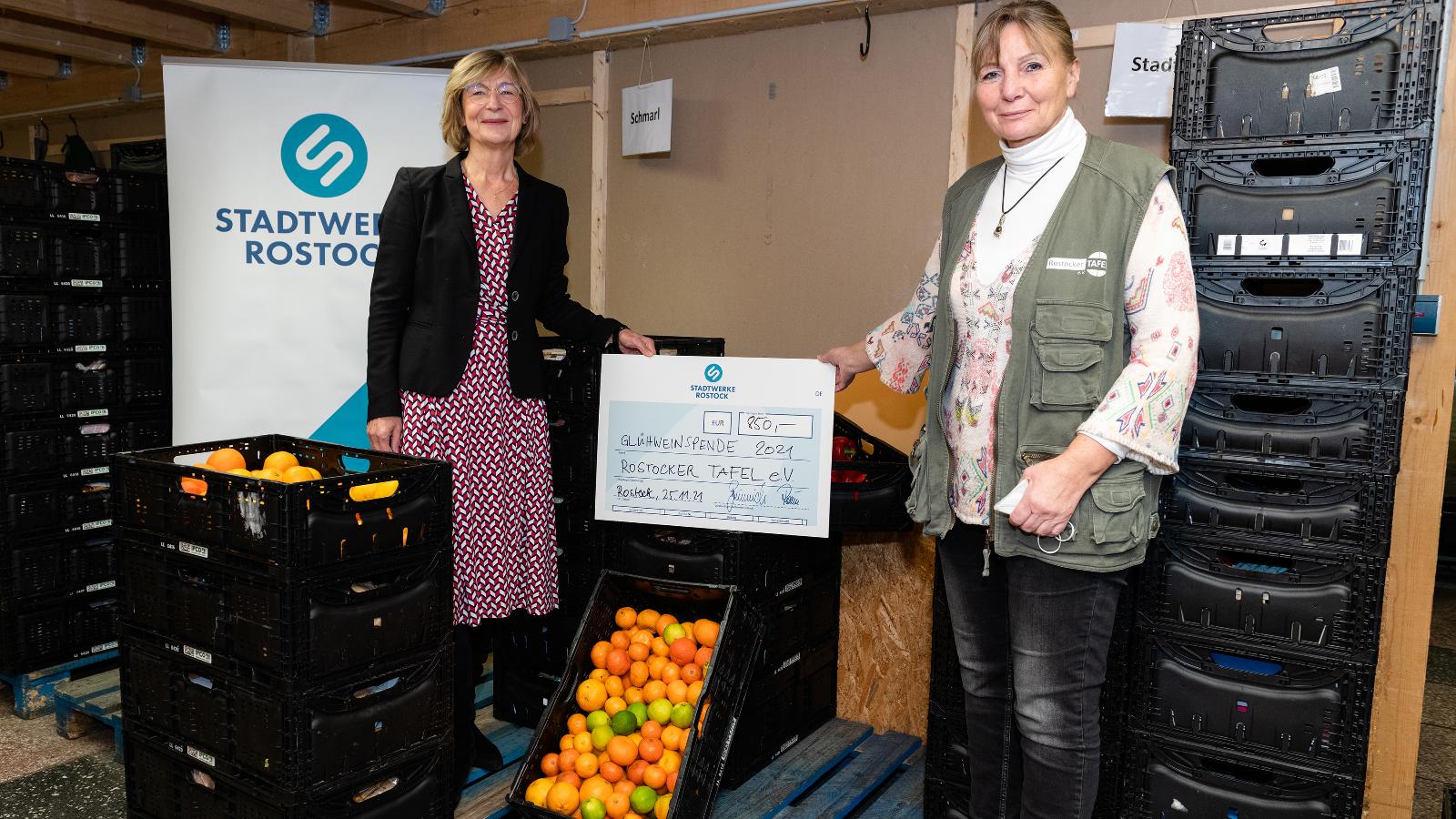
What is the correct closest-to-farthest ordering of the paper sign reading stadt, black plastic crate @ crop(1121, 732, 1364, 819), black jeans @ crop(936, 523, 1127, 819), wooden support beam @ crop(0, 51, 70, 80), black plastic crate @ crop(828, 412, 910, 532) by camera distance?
1. black jeans @ crop(936, 523, 1127, 819)
2. black plastic crate @ crop(1121, 732, 1364, 819)
3. the paper sign reading stadt
4. black plastic crate @ crop(828, 412, 910, 532)
5. wooden support beam @ crop(0, 51, 70, 80)

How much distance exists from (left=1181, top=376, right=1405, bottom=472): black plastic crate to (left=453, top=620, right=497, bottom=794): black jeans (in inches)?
73.1

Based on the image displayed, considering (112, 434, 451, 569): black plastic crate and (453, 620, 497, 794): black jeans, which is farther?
(453, 620, 497, 794): black jeans

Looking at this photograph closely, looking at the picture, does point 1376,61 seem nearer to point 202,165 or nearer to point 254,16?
point 202,165

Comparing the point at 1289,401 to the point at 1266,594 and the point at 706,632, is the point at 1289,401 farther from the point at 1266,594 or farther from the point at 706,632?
the point at 706,632

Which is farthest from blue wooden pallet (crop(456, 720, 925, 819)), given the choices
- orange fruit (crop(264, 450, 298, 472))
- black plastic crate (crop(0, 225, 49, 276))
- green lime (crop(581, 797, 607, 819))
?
black plastic crate (crop(0, 225, 49, 276))

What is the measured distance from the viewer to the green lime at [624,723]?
2.56 m

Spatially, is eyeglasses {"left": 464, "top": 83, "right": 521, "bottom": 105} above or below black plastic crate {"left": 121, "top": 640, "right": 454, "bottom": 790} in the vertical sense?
above

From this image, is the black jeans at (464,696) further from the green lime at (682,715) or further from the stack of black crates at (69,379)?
the stack of black crates at (69,379)

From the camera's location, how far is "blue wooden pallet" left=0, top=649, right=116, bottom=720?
340 centimetres

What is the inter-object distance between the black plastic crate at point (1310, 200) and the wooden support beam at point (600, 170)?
7.83ft

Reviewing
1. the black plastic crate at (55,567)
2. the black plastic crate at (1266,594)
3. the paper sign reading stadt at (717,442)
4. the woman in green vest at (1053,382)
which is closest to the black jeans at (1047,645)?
the woman in green vest at (1053,382)

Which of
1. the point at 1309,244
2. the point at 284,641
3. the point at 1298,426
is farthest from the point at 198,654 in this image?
the point at 1309,244

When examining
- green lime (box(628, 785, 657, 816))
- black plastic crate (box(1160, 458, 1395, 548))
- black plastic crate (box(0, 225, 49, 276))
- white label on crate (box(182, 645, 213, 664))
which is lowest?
green lime (box(628, 785, 657, 816))

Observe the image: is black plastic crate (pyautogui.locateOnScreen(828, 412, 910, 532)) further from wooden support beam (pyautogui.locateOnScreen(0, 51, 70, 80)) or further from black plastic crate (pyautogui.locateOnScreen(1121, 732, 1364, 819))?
wooden support beam (pyautogui.locateOnScreen(0, 51, 70, 80))
